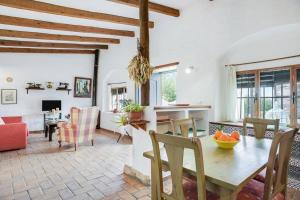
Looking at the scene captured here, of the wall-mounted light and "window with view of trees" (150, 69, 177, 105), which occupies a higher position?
the wall-mounted light

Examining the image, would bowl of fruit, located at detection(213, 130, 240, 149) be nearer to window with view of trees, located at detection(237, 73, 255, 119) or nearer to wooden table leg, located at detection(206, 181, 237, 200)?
wooden table leg, located at detection(206, 181, 237, 200)

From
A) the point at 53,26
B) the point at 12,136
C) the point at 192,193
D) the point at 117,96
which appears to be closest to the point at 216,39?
the point at 192,193

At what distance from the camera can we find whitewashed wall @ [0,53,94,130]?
20.7 feet

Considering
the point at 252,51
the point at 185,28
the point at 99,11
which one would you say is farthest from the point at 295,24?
the point at 99,11

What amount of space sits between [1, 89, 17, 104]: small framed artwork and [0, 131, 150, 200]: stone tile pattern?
2.40 m

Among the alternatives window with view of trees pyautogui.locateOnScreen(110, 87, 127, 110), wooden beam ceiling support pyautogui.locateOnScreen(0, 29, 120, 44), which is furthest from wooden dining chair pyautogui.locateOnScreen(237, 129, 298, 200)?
wooden beam ceiling support pyautogui.locateOnScreen(0, 29, 120, 44)

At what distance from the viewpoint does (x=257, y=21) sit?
3307 mm

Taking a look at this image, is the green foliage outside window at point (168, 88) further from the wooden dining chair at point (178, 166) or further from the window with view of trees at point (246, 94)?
the wooden dining chair at point (178, 166)

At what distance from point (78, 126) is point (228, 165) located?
392cm

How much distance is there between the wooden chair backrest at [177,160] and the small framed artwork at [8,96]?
6.55 meters

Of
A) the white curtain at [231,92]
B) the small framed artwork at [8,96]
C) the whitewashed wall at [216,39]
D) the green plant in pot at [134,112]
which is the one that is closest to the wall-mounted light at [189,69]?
the whitewashed wall at [216,39]

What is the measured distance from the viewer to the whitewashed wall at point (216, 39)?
318cm

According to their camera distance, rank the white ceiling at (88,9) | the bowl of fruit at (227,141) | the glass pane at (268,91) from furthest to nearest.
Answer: the white ceiling at (88,9)
the glass pane at (268,91)
the bowl of fruit at (227,141)

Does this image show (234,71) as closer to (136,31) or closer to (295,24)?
(295,24)
